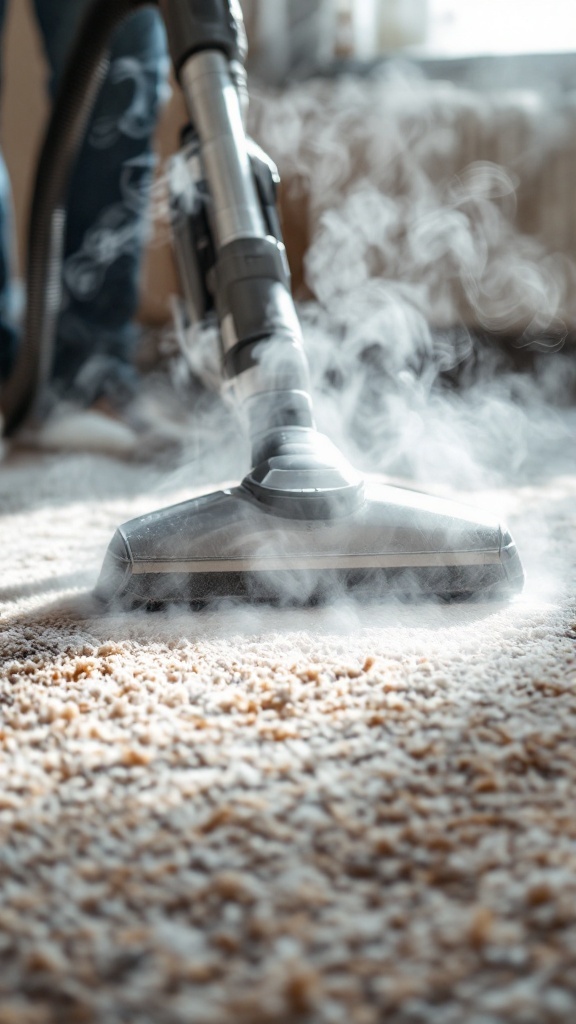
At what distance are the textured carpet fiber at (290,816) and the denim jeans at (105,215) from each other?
1052 mm

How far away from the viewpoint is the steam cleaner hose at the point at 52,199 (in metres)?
1.24

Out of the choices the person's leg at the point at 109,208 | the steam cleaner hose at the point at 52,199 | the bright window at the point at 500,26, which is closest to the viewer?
the steam cleaner hose at the point at 52,199

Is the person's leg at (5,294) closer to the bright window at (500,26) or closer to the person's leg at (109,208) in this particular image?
the person's leg at (109,208)

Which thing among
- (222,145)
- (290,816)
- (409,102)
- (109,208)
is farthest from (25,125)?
(290,816)

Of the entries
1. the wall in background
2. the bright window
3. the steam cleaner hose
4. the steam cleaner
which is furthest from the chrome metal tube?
the bright window

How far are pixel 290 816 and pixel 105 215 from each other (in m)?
1.43

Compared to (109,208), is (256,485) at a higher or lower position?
lower

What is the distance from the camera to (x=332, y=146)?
2207mm

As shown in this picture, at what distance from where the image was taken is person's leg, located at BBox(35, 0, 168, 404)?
153 centimetres

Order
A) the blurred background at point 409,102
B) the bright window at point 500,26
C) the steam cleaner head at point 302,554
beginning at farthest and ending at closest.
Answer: the bright window at point 500,26, the blurred background at point 409,102, the steam cleaner head at point 302,554

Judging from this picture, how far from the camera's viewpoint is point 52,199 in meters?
1.40

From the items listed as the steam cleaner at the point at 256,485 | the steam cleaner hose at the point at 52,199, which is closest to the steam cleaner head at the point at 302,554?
the steam cleaner at the point at 256,485

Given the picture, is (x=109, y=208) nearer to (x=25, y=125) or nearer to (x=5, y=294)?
(x=5, y=294)

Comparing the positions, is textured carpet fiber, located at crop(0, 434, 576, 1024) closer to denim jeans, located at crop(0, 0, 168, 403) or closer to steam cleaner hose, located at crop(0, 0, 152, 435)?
steam cleaner hose, located at crop(0, 0, 152, 435)
